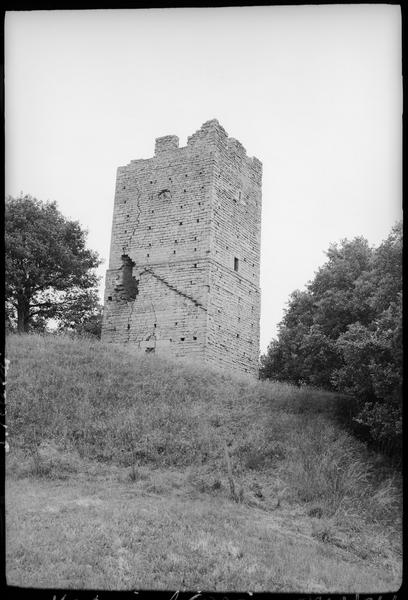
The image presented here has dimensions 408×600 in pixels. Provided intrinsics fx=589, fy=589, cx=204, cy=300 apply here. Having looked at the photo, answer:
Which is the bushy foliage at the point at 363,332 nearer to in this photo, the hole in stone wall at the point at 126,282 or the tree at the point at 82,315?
the hole in stone wall at the point at 126,282

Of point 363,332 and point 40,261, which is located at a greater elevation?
point 40,261

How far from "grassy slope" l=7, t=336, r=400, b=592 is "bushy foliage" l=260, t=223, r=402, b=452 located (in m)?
1.03

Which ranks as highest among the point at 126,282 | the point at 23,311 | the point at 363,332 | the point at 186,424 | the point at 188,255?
the point at 188,255

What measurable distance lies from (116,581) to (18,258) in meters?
20.4

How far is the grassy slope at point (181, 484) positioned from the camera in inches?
272

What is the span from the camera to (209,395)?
14.4 m

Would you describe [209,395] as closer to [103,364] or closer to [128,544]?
[103,364]

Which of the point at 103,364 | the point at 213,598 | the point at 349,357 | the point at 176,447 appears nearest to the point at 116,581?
the point at 213,598

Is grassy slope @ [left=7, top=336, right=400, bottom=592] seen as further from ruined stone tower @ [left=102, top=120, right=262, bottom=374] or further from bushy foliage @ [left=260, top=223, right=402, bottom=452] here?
ruined stone tower @ [left=102, top=120, right=262, bottom=374]

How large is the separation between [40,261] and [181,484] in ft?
58.0

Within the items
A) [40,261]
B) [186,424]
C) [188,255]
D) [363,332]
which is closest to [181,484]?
[186,424]

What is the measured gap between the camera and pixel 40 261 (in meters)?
25.6

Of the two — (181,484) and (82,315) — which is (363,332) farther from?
(82,315)

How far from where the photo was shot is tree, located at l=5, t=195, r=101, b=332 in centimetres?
→ 2483
